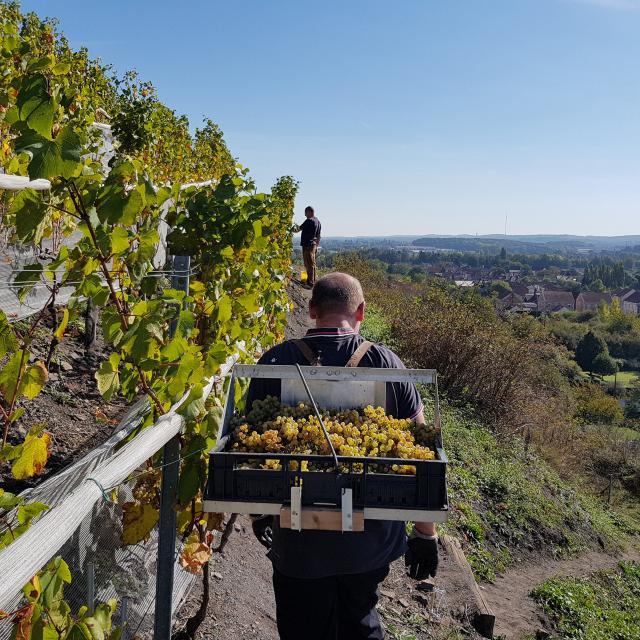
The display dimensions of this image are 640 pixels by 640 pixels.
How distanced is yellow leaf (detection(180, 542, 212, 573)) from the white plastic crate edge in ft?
2.90

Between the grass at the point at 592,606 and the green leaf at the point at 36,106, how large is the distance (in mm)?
5680

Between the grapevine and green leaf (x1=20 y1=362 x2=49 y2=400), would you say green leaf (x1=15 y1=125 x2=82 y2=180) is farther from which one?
green leaf (x1=20 y1=362 x2=49 y2=400)

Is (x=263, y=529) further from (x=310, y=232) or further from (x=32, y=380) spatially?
(x=310, y=232)

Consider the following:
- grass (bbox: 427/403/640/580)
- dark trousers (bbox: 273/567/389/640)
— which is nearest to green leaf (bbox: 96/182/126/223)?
dark trousers (bbox: 273/567/389/640)

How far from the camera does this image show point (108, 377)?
2061 millimetres

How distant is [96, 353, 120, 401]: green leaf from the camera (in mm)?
1993

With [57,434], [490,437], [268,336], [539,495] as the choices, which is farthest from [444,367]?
[57,434]

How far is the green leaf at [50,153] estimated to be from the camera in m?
1.44

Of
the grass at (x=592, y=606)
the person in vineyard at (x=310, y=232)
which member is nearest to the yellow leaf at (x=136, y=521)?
the grass at (x=592, y=606)

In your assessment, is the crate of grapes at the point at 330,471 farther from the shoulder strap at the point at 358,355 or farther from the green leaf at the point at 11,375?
the green leaf at the point at 11,375

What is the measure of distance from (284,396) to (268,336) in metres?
2.46

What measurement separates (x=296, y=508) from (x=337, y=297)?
107cm

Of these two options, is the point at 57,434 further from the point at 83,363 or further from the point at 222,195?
the point at 222,195

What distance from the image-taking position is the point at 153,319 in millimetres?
1892
